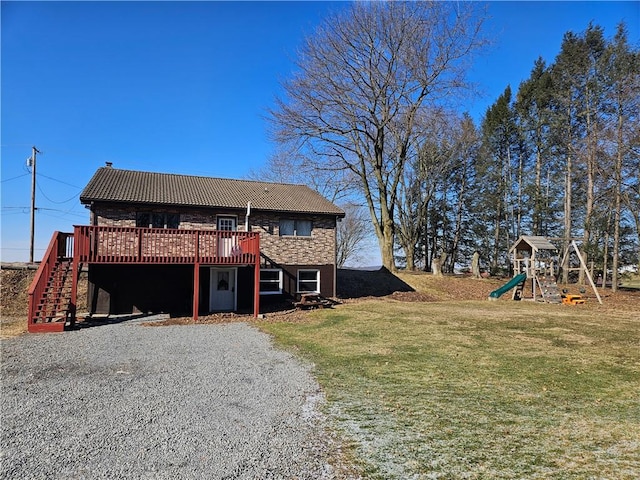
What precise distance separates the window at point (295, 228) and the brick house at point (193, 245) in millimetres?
45

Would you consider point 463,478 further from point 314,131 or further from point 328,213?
point 314,131

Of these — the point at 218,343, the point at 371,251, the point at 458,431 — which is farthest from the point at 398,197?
the point at 458,431

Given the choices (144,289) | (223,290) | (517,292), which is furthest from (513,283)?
(144,289)

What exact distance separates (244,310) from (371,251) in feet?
87.2

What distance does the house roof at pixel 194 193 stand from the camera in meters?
14.7

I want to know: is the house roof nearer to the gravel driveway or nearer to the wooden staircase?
the wooden staircase

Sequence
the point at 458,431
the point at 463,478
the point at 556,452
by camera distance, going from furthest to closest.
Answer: the point at 458,431, the point at 556,452, the point at 463,478

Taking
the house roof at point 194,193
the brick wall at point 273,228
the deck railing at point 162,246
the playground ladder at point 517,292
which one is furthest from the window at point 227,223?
the playground ladder at point 517,292

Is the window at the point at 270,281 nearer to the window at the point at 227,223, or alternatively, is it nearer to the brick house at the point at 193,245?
the brick house at the point at 193,245

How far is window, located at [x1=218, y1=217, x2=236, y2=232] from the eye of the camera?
632 inches

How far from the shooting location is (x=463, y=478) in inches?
133

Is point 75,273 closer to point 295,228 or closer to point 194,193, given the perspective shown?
point 194,193

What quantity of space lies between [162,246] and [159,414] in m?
8.63

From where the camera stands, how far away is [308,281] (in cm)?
1770
